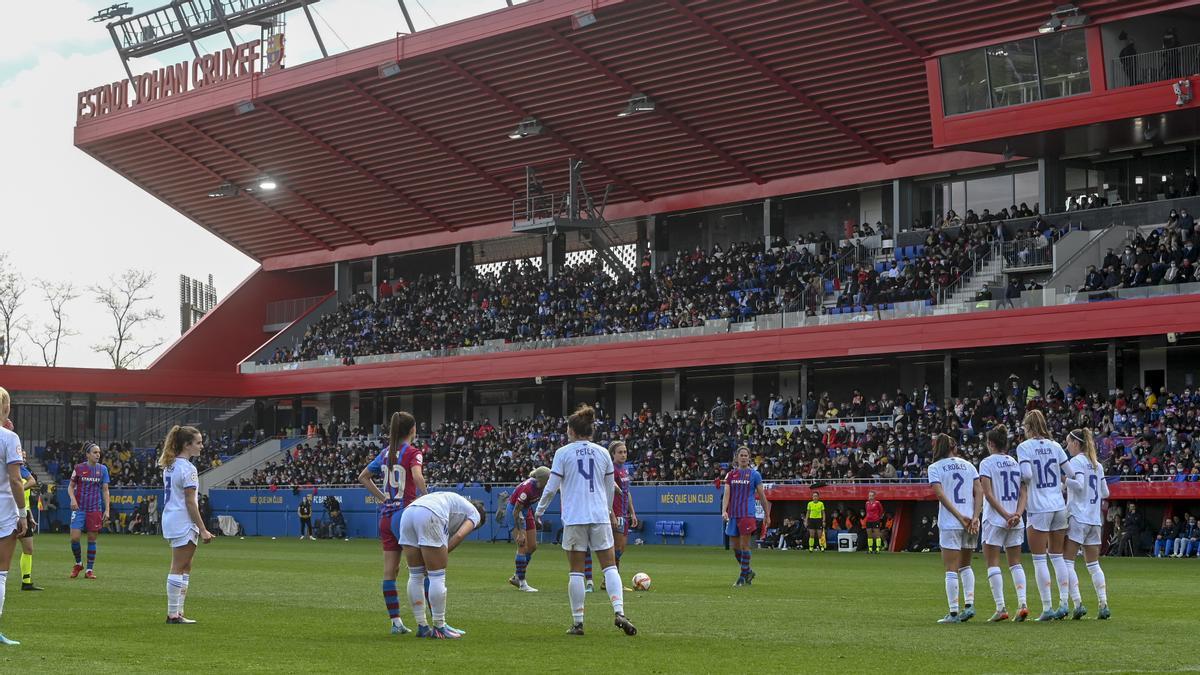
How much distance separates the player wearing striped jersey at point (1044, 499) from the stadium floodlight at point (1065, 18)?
30.1m

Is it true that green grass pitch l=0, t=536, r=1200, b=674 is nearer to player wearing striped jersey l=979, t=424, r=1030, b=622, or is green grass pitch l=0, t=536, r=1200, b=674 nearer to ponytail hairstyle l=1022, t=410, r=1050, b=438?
player wearing striped jersey l=979, t=424, r=1030, b=622

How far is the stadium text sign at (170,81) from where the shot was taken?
61.6 m

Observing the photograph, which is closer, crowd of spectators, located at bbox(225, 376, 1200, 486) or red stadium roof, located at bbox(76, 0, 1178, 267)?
crowd of spectators, located at bbox(225, 376, 1200, 486)

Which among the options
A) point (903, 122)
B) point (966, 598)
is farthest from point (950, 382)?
point (966, 598)

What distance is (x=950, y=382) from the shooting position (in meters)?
48.2

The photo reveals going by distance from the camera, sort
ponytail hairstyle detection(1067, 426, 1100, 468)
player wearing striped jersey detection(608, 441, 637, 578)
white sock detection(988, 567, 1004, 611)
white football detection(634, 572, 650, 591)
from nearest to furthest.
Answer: white sock detection(988, 567, 1004, 611) → ponytail hairstyle detection(1067, 426, 1100, 468) → player wearing striped jersey detection(608, 441, 637, 578) → white football detection(634, 572, 650, 591)

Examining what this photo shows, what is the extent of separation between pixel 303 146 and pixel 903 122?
25019 mm

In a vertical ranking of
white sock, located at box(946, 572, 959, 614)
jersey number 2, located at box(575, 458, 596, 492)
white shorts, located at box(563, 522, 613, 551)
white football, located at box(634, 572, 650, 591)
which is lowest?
white football, located at box(634, 572, 650, 591)

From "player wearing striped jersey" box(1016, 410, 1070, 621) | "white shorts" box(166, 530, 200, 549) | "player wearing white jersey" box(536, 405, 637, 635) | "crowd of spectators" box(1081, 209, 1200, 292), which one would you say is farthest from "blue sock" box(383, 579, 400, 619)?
"crowd of spectators" box(1081, 209, 1200, 292)

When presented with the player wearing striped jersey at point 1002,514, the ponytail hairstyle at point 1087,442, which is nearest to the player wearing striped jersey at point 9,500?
the player wearing striped jersey at point 1002,514

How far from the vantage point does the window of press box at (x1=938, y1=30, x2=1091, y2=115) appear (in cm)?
4412

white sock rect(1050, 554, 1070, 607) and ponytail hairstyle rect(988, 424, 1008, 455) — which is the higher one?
ponytail hairstyle rect(988, 424, 1008, 455)

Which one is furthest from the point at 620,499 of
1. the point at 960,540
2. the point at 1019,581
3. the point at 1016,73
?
the point at 1016,73

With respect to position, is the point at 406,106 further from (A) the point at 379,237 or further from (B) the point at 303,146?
(A) the point at 379,237
